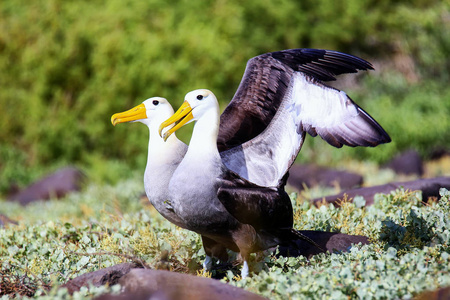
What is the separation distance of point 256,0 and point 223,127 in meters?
15.4

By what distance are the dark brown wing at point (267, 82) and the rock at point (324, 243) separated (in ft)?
3.06

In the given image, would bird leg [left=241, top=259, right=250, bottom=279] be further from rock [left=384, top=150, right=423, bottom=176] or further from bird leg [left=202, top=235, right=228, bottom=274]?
rock [left=384, top=150, right=423, bottom=176]

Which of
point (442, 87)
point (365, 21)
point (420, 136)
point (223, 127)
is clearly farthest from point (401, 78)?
point (223, 127)

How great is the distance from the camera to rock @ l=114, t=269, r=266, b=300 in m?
3.50

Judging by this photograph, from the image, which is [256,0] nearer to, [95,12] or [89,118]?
[95,12]

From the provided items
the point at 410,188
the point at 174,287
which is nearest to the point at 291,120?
the point at 174,287

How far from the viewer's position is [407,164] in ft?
38.1

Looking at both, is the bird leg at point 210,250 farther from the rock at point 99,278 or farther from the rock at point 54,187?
the rock at point 54,187

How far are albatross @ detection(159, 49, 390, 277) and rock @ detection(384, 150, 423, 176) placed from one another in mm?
7022

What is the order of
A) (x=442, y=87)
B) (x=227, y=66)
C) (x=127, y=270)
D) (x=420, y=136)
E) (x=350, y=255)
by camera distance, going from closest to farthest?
(x=127, y=270) → (x=350, y=255) → (x=420, y=136) → (x=227, y=66) → (x=442, y=87)

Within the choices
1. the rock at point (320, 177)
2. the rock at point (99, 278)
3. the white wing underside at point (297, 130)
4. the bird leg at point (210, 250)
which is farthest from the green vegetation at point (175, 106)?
the white wing underside at point (297, 130)

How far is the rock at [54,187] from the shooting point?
11922 mm

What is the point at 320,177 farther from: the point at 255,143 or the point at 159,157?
the point at 159,157

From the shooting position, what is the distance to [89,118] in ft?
48.4
